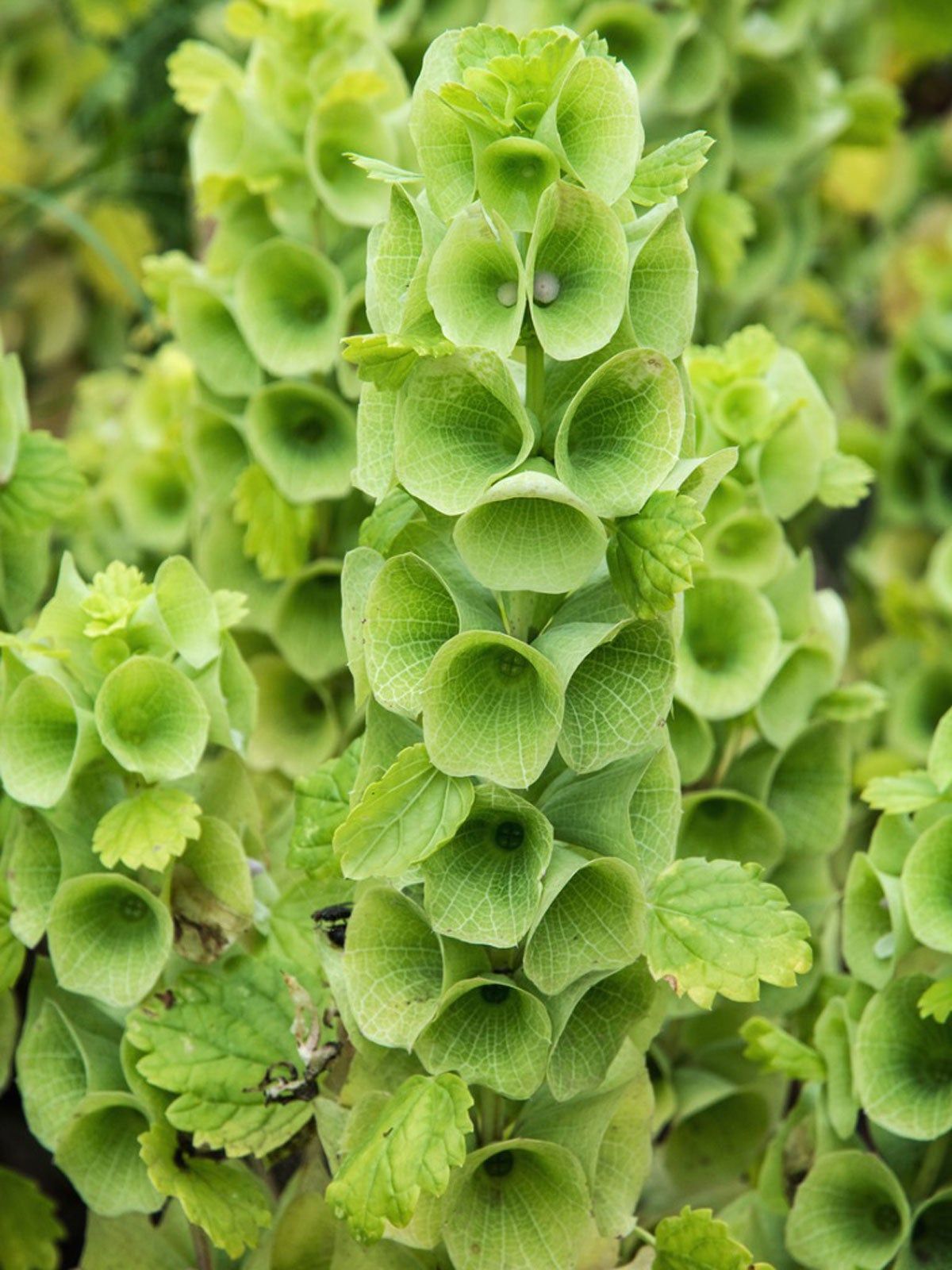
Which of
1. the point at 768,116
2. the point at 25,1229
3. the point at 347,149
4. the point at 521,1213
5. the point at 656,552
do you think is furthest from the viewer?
the point at 768,116

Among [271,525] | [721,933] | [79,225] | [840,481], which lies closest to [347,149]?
[271,525]

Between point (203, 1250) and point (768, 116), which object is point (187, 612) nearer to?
point (203, 1250)

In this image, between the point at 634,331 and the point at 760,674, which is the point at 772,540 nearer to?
the point at 760,674

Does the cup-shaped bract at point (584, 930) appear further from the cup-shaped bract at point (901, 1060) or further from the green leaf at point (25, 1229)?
the green leaf at point (25, 1229)

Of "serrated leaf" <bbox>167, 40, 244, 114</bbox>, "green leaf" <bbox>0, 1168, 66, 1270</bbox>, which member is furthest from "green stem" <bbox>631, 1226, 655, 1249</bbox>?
"serrated leaf" <bbox>167, 40, 244, 114</bbox>

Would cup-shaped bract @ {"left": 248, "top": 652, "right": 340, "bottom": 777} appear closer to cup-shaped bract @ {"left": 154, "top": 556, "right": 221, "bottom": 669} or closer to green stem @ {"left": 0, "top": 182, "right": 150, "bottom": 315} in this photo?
cup-shaped bract @ {"left": 154, "top": 556, "right": 221, "bottom": 669}

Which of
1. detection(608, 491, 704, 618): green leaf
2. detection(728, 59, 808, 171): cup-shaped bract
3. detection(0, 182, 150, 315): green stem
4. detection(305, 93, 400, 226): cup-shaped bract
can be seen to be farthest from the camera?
detection(0, 182, 150, 315): green stem
